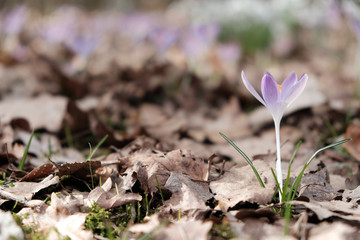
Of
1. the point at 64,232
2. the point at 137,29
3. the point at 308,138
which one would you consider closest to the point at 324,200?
the point at 64,232

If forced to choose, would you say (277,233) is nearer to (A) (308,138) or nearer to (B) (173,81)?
(A) (308,138)

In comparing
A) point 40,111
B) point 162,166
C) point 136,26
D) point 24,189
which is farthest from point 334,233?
point 136,26

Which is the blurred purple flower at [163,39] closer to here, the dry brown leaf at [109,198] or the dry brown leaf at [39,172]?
the dry brown leaf at [39,172]

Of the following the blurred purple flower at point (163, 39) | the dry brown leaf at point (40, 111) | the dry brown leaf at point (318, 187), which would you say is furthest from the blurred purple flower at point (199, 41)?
the dry brown leaf at point (318, 187)

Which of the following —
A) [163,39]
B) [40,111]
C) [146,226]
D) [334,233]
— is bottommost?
[40,111]

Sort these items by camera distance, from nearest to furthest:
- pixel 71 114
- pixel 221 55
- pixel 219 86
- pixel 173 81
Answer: pixel 71 114 → pixel 219 86 → pixel 173 81 → pixel 221 55

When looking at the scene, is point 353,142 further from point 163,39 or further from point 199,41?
point 163,39
